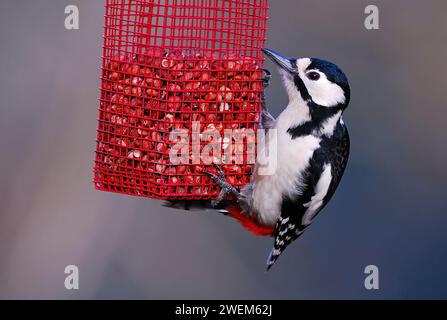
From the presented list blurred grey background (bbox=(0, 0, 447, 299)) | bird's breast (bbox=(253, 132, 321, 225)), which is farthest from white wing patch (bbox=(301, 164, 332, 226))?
blurred grey background (bbox=(0, 0, 447, 299))

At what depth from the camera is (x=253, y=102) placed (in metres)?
4.80

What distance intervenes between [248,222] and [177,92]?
47.4 inches

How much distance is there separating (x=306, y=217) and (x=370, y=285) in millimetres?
2810

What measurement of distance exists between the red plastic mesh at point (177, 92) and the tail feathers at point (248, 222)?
48 centimetres

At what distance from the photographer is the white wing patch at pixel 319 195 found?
5.12 metres

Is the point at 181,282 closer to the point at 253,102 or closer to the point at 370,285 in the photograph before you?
the point at 370,285

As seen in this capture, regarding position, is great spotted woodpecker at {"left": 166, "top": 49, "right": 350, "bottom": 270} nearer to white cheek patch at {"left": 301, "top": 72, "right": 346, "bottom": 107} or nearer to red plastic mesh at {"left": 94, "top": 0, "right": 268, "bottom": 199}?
white cheek patch at {"left": 301, "top": 72, "right": 346, "bottom": 107}

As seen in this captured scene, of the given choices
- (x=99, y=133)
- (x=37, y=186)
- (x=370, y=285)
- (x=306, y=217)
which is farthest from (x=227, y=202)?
(x=370, y=285)

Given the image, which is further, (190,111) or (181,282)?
(181,282)

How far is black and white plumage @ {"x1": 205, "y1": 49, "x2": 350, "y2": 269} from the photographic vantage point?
4.91 meters

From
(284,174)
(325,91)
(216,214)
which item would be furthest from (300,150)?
(216,214)

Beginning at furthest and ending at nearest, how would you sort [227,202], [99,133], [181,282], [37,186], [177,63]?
[181,282] < [37,186] < [227,202] < [99,133] < [177,63]

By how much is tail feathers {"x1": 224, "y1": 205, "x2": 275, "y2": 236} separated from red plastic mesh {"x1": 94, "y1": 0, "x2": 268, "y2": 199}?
48cm

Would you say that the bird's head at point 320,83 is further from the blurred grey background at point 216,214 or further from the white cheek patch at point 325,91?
the blurred grey background at point 216,214
